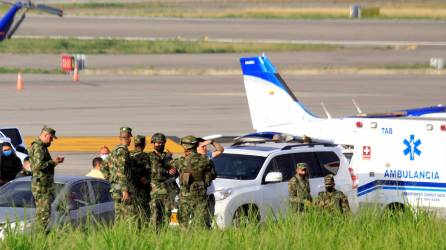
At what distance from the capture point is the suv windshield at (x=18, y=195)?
1692cm

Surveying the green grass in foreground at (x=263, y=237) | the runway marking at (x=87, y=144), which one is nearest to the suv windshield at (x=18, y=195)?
the green grass in foreground at (x=263, y=237)

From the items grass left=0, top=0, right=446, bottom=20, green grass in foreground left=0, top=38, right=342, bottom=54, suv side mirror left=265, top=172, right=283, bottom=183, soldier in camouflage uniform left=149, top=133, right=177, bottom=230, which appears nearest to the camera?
soldier in camouflage uniform left=149, top=133, right=177, bottom=230

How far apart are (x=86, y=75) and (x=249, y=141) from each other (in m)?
36.7

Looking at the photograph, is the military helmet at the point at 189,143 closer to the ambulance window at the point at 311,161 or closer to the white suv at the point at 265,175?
the white suv at the point at 265,175

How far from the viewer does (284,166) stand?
64.1 feet

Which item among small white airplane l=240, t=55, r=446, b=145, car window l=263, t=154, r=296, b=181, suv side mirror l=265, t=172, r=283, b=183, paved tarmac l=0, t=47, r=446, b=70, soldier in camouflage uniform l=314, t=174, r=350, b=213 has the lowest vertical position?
soldier in camouflage uniform l=314, t=174, r=350, b=213

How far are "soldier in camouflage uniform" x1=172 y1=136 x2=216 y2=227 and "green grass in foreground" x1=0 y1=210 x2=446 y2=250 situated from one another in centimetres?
231

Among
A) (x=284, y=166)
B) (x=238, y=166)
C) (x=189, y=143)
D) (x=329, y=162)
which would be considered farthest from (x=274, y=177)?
(x=189, y=143)

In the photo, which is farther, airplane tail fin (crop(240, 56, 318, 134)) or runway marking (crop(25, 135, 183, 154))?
runway marking (crop(25, 135, 183, 154))

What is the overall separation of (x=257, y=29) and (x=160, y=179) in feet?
225

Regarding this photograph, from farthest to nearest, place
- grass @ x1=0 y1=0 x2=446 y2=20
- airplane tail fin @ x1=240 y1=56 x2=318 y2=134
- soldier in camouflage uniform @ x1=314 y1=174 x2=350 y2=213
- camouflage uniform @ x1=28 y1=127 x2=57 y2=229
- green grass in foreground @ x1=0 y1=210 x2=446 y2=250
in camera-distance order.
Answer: grass @ x1=0 y1=0 x2=446 y2=20 → airplane tail fin @ x1=240 y1=56 x2=318 y2=134 → soldier in camouflage uniform @ x1=314 y1=174 x2=350 y2=213 → camouflage uniform @ x1=28 y1=127 x2=57 y2=229 → green grass in foreground @ x1=0 y1=210 x2=446 y2=250

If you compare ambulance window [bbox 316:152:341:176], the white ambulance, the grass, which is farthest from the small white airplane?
the grass

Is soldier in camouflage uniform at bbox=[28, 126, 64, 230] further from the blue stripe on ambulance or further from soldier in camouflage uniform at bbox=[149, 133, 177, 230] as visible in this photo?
the blue stripe on ambulance

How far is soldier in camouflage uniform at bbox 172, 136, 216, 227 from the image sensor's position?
1606 cm
